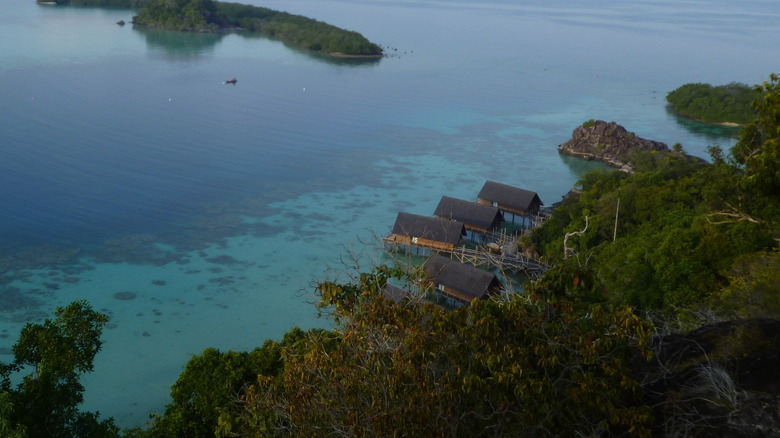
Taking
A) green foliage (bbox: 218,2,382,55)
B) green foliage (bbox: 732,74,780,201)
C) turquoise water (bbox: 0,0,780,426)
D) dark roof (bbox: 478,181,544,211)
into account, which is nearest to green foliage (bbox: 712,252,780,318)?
green foliage (bbox: 732,74,780,201)

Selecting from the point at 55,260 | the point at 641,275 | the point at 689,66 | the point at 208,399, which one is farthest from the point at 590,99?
the point at 208,399

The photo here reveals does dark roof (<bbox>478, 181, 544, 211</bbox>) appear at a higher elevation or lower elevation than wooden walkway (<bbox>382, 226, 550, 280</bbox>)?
higher

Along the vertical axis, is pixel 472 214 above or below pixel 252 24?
below

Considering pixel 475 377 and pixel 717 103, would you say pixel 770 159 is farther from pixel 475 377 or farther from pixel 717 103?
pixel 717 103

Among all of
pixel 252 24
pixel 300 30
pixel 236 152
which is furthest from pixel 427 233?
pixel 252 24

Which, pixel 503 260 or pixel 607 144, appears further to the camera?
pixel 607 144

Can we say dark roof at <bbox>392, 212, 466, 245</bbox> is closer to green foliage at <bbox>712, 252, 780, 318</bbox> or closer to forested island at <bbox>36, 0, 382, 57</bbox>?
green foliage at <bbox>712, 252, 780, 318</bbox>
